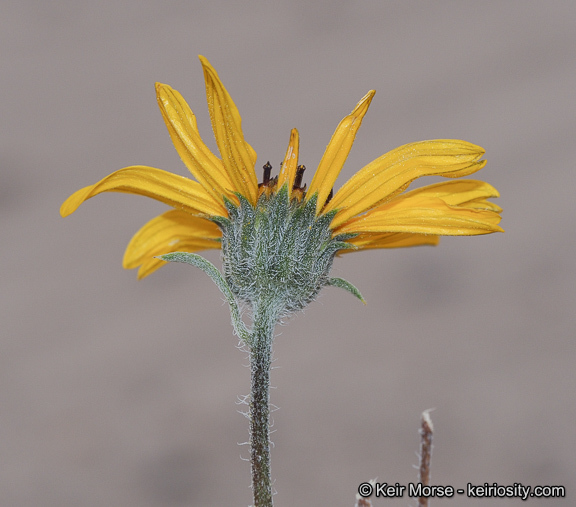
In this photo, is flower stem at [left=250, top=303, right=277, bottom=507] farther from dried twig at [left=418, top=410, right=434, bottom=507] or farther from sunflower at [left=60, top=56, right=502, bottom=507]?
dried twig at [left=418, top=410, right=434, bottom=507]

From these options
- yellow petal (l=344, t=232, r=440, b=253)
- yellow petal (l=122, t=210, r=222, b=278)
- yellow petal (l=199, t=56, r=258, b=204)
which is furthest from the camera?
yellow petal (l=122, t=210, r=222, b=278)

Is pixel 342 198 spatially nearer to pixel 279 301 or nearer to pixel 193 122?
pixel 279 301

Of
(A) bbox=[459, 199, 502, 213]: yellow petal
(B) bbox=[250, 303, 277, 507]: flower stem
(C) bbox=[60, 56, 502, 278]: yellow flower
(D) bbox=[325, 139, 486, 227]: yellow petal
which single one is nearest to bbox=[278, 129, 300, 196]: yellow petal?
(C) bbox=[60, 56, 502, 278]: yellow flower

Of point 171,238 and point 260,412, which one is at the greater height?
point 171,238

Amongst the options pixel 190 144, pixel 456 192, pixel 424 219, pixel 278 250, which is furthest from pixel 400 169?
pixel 190 144

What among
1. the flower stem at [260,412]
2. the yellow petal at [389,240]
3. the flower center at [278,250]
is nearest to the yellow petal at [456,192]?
the yellow petal at [389,240]

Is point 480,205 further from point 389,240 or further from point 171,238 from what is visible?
point 171,238

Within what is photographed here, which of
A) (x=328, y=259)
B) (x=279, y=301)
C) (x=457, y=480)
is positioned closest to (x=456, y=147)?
(x=328, y=259)
